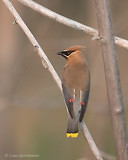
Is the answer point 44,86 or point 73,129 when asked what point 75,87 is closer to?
point 73,129

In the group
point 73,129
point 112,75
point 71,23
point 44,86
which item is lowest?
point 44,86

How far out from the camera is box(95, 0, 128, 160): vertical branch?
81.8 inches

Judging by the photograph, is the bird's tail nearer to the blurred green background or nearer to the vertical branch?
the vertical branch

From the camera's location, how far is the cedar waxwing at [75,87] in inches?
114

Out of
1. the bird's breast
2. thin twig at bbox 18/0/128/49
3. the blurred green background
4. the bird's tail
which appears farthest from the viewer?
the blurred green background

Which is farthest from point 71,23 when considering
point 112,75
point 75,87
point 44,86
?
point 44,86

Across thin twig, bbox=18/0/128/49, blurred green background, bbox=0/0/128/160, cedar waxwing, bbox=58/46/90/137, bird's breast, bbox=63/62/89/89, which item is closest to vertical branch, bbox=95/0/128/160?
thin twig, bbox=18/0/128/49

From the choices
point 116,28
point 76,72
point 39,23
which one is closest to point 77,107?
point 76,72

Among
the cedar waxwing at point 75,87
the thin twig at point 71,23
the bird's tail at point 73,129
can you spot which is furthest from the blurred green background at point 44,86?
the thin twig at point 71,23

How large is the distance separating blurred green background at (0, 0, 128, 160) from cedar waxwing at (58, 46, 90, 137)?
4.37ft

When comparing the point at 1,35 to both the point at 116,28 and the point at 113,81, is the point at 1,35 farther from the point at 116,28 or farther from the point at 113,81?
the point at 113,81

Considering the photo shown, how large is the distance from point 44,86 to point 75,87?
13.8 feet

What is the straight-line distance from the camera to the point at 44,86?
7289 mm

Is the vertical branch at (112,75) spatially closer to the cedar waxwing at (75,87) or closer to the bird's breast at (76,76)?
the cedar waxwing at (75,87)
